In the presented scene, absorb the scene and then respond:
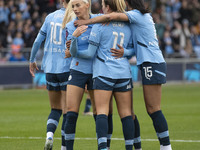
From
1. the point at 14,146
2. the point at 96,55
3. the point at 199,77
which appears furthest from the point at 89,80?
the point at 199,77

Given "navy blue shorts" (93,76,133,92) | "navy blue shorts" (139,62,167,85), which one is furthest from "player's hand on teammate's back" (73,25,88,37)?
"navy blue shorts" (139,62,167,85)

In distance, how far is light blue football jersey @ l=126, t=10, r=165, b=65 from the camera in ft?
25.1

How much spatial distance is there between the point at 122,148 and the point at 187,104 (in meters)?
8.99

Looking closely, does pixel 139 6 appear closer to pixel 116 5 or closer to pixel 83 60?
pixel 116 5

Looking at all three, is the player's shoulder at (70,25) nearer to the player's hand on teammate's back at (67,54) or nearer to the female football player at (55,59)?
the player's hand on teammate's back at (67,54)

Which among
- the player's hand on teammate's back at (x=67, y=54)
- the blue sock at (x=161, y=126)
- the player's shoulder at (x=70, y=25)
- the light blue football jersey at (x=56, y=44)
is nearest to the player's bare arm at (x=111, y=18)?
the player's shoulder at (x=70, y=25)

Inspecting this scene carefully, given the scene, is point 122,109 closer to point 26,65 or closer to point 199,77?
point 26,65

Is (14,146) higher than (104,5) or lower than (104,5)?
lower

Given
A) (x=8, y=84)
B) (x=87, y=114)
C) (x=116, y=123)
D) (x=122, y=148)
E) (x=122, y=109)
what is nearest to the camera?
(x=122, y=109)

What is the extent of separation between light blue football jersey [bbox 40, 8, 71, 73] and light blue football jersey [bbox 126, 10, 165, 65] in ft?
4.35

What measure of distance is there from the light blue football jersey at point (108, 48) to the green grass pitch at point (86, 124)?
207 centimetres

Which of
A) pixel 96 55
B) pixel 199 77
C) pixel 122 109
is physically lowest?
pixel 199 77

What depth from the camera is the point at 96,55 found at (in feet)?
24.7

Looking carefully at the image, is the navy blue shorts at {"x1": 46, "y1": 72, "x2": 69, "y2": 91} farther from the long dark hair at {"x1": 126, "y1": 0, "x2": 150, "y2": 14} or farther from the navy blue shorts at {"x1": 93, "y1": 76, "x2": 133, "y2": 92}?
the long dark hair at {"x1": 126, "y1": 0, "x2": 150, "y2": 14}
